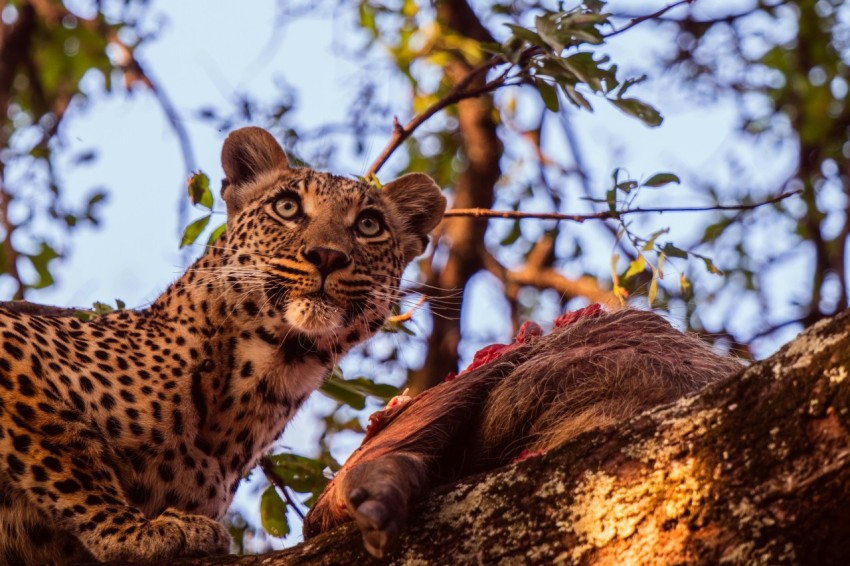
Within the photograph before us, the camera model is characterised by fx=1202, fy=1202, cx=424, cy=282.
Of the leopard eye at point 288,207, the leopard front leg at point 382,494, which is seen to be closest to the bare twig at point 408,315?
the leopard eye at point 288,207

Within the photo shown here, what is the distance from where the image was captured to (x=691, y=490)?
125 inches

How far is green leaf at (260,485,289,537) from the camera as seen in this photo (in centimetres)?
650

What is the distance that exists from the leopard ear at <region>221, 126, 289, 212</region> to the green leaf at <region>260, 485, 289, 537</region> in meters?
1.65

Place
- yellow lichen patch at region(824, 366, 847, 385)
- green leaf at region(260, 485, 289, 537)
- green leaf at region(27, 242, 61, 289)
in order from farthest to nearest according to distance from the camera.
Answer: green leaf at region(27, 242, 61, 289), green leaf at region(260, 485, 289, 537), yellow lichen patch at region(824, 366, 847, 385)

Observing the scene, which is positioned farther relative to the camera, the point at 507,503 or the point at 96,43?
the point at 96,43

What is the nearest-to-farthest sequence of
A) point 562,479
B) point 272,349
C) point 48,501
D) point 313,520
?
point 562,479
point 313,520
point 48,501
point 272,349

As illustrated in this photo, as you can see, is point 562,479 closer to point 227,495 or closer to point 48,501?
point 48,501

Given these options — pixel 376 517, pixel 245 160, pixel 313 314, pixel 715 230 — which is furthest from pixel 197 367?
pixel 715 230

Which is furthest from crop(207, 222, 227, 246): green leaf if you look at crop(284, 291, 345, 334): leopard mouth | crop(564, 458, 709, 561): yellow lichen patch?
crop(564, 458, 709, 561): yellow lichen patch

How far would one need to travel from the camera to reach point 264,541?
7.15m

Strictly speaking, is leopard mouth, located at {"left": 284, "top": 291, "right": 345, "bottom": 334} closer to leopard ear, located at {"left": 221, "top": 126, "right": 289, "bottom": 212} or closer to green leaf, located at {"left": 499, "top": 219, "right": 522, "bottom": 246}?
leopard ear, located at {"left": 221, "top": 126, "right": 289, "bottom": 212}

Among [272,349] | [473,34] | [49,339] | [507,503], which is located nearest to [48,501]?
[49,339]

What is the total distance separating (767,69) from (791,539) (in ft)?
32.6

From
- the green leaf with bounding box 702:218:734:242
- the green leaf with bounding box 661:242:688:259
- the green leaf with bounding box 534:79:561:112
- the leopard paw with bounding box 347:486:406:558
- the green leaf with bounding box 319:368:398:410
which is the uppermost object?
the green leaf with bounding box 702:218:734:242
